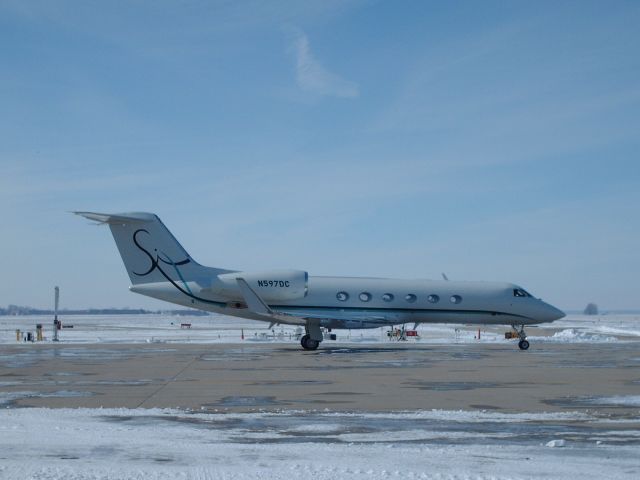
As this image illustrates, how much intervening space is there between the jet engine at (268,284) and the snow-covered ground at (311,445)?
67.1 feet

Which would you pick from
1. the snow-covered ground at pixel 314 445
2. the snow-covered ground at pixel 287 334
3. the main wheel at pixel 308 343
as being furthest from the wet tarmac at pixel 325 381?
the snow-covered ground at pixel 287 334

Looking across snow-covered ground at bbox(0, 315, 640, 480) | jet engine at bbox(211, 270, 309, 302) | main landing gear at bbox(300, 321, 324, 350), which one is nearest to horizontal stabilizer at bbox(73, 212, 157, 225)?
jet engine at bbox(211, 270, 309, 302)

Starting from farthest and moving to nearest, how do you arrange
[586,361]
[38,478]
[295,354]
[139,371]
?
[295,354] < [586,361] < [139,371] < [38,478]

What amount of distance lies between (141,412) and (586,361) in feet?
53.8

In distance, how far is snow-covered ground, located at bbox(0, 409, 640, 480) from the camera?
→ 7371mm

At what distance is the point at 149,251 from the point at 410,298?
1130cm

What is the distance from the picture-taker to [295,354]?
27.8 metres

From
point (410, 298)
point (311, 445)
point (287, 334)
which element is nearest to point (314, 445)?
point (311, 445)

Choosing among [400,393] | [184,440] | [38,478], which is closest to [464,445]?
[184,440]

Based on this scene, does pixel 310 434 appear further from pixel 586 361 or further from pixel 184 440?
pixel 586 361

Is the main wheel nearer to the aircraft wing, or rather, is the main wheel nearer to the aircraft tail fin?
the aircraft wing

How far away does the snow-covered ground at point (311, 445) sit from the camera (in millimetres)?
7371

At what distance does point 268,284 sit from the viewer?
32406mm

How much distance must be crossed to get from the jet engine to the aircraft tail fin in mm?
1085
